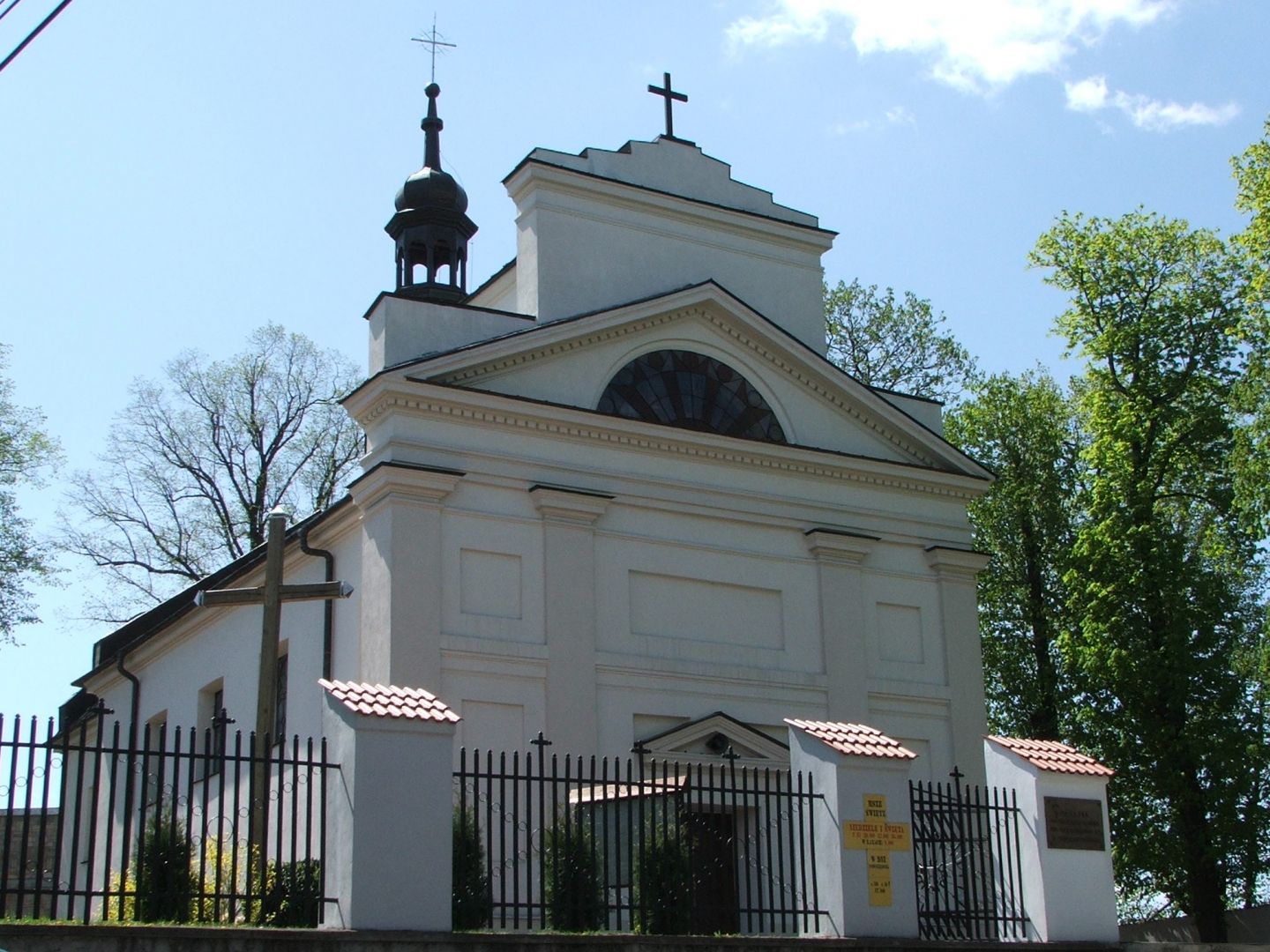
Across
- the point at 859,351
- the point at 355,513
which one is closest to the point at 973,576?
the point at 355,513

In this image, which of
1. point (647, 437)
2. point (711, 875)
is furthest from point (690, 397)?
point (711, 875)

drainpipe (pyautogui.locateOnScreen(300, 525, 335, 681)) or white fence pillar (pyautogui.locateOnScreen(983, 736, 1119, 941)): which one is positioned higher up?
drainpipe (pyautogui.locateOnScreen(300, 525, 335, 681))

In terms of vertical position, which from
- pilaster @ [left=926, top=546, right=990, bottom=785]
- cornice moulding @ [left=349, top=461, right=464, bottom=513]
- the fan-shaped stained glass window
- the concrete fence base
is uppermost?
the fan-shaped stained glass window

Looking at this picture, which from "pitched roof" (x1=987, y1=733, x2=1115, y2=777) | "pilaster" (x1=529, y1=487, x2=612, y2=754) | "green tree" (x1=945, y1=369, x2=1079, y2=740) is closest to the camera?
"pitched roof" (x1=987, y1=733, x2=1115, y2=777)

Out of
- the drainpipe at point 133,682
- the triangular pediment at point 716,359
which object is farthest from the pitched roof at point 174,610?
the triangular pediment at point 716,359

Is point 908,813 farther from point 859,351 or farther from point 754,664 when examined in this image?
point 859,351

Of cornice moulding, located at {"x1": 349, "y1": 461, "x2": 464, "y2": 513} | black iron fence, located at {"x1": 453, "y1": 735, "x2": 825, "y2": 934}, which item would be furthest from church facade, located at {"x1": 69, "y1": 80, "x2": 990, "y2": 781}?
black iron fence, located at {"x1": 453, "y1": 735, "x2": 825, "y2": 934}

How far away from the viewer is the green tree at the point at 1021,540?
3167 cm

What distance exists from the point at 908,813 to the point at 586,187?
38.9 feet

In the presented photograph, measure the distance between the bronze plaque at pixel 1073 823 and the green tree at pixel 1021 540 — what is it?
17349 millimetres

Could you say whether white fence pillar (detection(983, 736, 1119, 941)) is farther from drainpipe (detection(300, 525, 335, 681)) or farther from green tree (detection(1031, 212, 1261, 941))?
green tree (detection(1031, 212, 1261, 941))

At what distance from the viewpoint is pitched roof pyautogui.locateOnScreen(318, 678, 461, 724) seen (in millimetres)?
10547

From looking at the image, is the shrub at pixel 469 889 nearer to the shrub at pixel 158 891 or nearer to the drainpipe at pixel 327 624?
the shrub at pixel 158 891

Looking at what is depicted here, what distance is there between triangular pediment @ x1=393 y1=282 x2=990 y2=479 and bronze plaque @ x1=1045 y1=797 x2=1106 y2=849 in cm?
893
